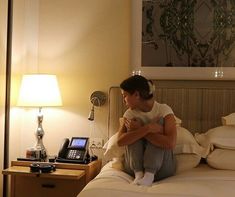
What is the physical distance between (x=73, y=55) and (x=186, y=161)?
4.51 feet

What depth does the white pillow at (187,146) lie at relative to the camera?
8.26 feet

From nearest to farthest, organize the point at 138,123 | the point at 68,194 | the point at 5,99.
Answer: the point at 138,123
the point at 68,194
the point at 5,99

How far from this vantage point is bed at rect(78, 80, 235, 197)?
1949 mm

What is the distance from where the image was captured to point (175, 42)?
310cm

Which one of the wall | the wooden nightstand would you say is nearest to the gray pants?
the wooden nightstand

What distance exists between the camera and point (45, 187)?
2.75 m

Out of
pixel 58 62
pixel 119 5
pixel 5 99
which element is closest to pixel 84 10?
pixel 119 5

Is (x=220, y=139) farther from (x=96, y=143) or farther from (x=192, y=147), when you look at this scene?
(x=96, y=143)

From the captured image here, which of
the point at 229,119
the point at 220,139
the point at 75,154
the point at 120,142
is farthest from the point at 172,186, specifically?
the point at 75,154

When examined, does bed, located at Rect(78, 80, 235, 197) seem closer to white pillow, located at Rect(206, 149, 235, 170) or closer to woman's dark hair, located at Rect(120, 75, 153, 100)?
white pillow, located at Rect(206, 149, 235, 170)

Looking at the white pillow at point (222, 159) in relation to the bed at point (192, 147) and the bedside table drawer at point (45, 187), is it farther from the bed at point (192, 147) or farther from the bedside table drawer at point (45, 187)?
the bedside table drawer at point (45, 187)

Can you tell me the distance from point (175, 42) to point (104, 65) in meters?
0.63

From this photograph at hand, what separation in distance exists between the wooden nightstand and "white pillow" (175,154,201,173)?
27.0 inches

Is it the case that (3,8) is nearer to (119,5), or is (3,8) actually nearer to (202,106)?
(119,5)
